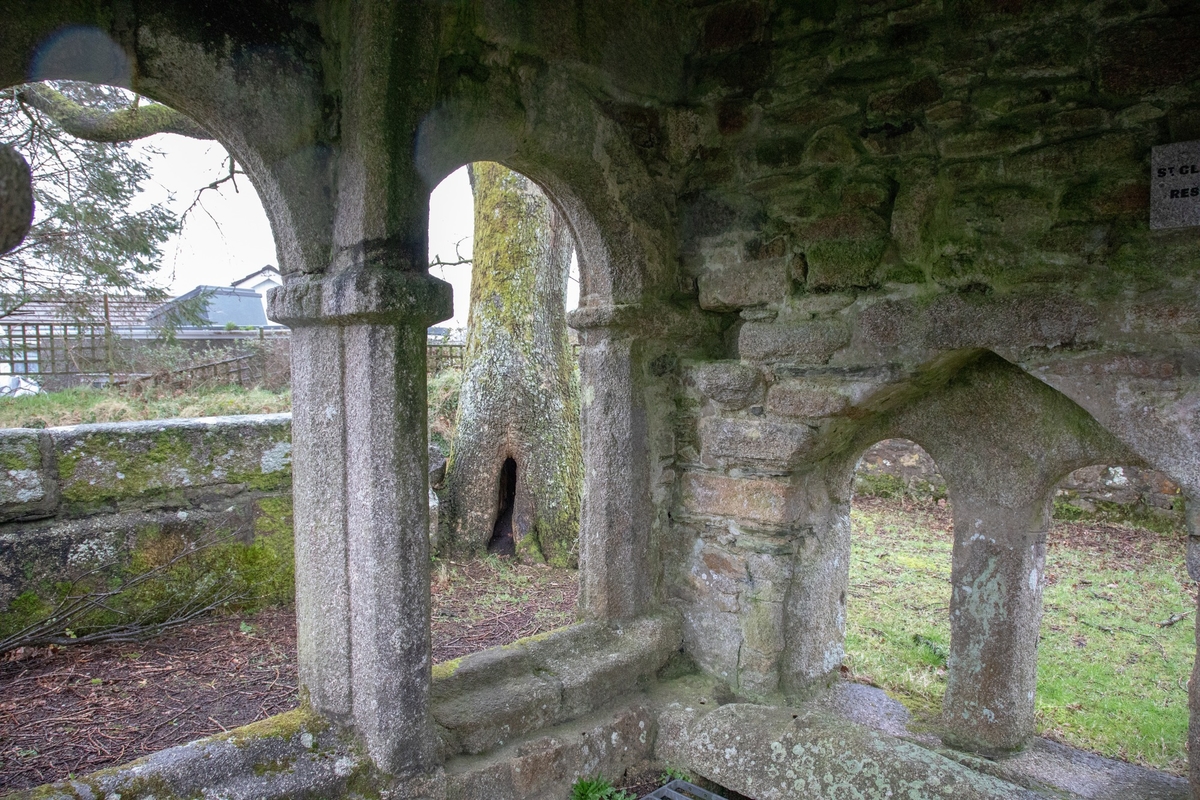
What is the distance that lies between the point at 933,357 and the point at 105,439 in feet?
13.0

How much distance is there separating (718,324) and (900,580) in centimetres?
309

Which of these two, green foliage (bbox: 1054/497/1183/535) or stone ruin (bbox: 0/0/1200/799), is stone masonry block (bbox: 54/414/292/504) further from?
green foliage (bbox: 1054/497/1183/535)

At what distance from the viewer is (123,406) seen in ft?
22.9

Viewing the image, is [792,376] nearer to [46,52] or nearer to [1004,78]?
[1004,78]

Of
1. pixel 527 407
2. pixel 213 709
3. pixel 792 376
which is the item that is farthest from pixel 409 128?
pixel 527 407

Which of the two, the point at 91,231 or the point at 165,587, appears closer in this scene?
the point at 165,587

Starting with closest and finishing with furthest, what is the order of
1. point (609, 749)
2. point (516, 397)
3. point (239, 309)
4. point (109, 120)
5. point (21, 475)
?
point (609, 749), point (21, 475), point (109, 120), point (516, 397), point (239, 309)

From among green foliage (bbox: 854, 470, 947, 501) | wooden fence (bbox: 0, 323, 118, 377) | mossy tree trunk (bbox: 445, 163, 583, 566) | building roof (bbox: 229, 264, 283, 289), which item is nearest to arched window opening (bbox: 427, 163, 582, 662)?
mossy tree trunk (bbox: 445, 163, 583, 566)

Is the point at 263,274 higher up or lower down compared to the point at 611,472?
higher up

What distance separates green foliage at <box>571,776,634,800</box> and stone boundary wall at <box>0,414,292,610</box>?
260 cm

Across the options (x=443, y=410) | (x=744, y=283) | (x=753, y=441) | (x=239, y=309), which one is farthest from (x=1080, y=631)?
(x=239, y=309)

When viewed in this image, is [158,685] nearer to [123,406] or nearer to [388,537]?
[388,537]

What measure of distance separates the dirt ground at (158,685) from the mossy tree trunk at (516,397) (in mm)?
943

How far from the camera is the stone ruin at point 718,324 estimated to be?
85.5 inches
